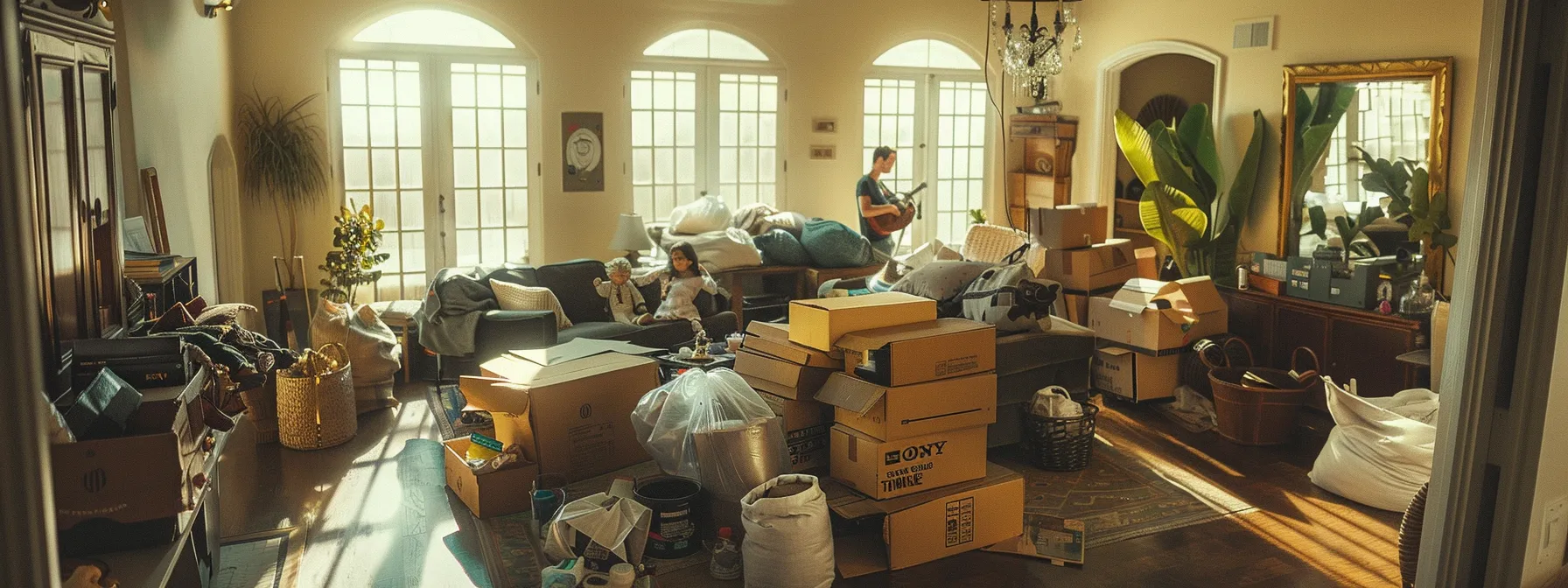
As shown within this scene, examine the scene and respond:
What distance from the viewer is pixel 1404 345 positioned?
6258 mm

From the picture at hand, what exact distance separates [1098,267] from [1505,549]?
4785 millimetres

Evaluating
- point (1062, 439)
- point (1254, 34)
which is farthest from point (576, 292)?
point (1254, 34)

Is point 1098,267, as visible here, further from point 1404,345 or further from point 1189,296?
point 1404,345

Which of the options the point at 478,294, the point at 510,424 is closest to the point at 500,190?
the point at 478,294

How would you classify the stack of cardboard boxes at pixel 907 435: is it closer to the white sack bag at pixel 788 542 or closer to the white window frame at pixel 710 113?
the white sack bag at pixel 788 542

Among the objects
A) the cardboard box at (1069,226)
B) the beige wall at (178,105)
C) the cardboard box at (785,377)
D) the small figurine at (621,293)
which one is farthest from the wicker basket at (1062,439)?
the beige wall at (178,105)

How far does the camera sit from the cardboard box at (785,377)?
4.69 meters

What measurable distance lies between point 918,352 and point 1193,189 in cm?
430

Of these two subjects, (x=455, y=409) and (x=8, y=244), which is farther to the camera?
(x=455, y=409)

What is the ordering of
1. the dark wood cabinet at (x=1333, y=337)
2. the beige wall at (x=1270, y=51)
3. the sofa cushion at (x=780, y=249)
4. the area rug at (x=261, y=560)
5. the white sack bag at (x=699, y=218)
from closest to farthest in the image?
the area rug at (x=261, y=560) → the dark wood cabinet at (x=1333, y=337) → the beige wall at (x=1270, y=51) → the sofa cushion at (x=780, y=249) → the white sack bag at (x=699, y=218)

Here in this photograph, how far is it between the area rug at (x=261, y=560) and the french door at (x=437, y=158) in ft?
13.9

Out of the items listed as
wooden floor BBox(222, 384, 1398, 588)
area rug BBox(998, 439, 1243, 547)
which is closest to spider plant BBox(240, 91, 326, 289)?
wooden floor BBox(222, 384, 1398, 588)

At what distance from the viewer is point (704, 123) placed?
378 inches

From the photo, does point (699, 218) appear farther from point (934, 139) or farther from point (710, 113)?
point (934, 139)
